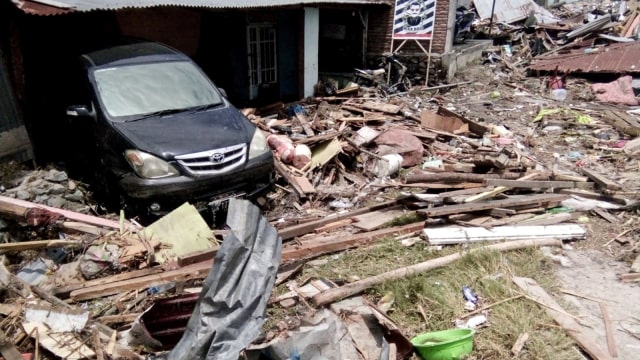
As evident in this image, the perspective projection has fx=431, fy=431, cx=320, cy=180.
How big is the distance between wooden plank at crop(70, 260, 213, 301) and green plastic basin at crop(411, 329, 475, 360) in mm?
2271

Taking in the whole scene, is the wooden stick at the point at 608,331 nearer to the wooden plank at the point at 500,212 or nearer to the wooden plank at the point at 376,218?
the wooden plank at the point at 500,212

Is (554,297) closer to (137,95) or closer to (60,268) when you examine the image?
(60,268)

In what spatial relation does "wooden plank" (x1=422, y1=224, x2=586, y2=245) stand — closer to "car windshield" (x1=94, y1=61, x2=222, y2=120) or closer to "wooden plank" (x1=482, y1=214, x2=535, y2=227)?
"wooden plank" (x1=482, y1=214, x2=535, y2=227)

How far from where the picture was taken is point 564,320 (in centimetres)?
393

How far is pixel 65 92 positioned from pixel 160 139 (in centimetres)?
266

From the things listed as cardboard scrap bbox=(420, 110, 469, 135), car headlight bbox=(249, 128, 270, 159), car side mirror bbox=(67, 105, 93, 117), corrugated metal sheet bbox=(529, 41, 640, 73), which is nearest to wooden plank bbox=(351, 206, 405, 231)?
car headlight bbox=(249, 128, 270, 159)

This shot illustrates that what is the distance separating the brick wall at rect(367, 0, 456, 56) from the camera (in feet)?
45.8

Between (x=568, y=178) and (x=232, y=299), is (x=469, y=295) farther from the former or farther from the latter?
(x=568, y=178)

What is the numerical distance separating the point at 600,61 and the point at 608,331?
14.2 meters

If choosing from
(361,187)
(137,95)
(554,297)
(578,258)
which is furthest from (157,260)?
(578,258)

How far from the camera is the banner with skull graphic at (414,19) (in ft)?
46.1

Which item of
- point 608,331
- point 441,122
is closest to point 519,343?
point 608,331

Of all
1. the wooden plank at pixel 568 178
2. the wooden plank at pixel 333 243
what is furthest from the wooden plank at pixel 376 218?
the wooden plank at pixel 568 178

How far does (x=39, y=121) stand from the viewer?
7375 mm
